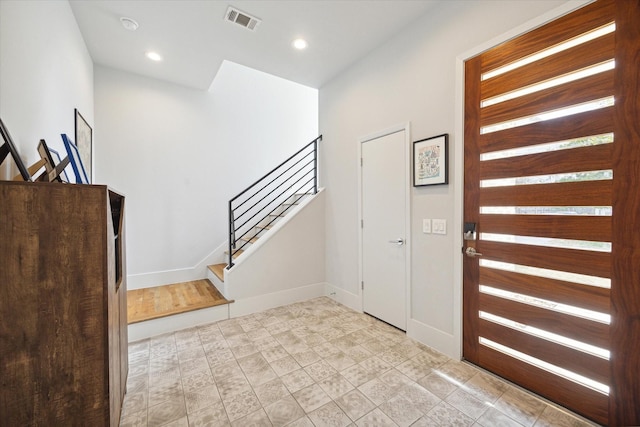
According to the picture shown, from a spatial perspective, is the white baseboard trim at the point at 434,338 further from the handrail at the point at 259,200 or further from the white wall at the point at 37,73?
the white wall at the point at 37,73

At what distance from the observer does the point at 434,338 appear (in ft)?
7.72

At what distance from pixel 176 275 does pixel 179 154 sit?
1831 mm

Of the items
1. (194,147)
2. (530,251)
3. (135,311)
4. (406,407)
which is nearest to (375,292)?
(406,407)

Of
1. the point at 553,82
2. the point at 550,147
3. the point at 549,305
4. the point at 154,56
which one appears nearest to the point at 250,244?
the point at 154,56

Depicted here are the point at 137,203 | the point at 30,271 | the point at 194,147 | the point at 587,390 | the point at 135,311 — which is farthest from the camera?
the point at 194,147

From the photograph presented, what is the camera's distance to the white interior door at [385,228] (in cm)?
268

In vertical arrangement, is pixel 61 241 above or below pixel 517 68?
below

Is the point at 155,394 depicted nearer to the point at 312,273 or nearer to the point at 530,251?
the point at 312,273

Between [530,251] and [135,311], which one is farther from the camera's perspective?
[135,311]

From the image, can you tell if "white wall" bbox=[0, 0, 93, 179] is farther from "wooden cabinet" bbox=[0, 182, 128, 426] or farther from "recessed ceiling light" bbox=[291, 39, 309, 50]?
"recessed ceiling light" bbox=[291, 39, 309, 50]

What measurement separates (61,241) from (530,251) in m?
2.62

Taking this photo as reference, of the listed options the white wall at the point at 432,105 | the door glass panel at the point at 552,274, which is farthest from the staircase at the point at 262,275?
the door glass panel at the point at 552,274

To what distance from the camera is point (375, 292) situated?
9.86 feet

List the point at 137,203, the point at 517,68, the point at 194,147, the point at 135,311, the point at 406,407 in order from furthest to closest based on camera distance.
A: the point at 194,147
the point at 137,203
the point at 135,311
the point at 517,68
the point at 406,407
